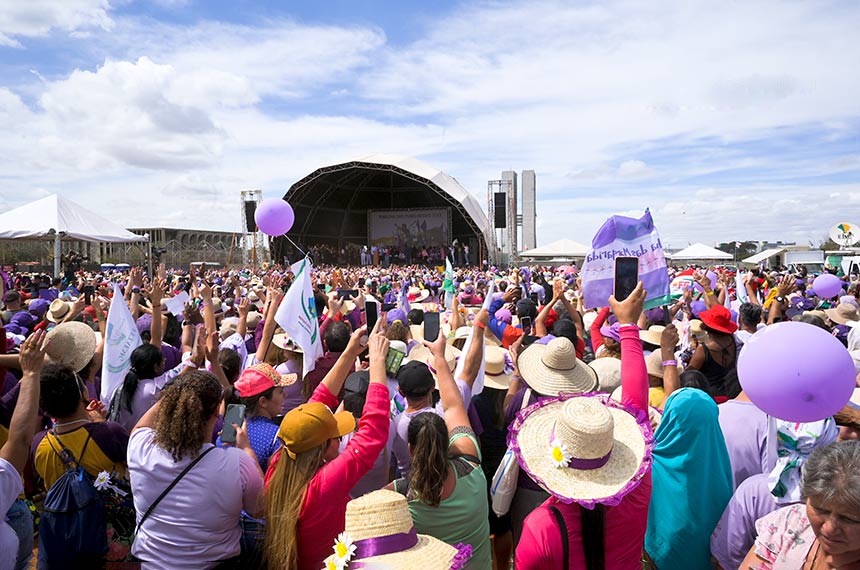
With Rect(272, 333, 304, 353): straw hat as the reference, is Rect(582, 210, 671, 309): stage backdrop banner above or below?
above

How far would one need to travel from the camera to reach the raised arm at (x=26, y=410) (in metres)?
1.98

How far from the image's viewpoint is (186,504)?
1.97 metres

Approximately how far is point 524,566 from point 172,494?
1175 mm

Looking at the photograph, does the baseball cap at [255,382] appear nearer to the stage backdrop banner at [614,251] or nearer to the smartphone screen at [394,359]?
the smartphone screen at [394,359]

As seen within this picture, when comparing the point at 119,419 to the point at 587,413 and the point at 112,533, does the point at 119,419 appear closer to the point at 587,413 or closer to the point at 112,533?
the point at 112,533

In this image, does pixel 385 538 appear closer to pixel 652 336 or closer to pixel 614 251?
Answer: pixel 614 251

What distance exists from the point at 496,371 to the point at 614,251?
1097 mm

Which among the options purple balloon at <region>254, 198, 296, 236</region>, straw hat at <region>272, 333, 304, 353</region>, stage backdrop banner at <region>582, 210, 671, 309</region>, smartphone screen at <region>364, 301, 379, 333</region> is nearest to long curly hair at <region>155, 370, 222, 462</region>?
smartphone screen at <region>364, 301, 379, 333</region>

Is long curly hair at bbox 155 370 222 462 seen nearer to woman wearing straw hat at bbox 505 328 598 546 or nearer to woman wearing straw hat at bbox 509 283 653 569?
woman wearing straw hat at bbox 509 283 653 569

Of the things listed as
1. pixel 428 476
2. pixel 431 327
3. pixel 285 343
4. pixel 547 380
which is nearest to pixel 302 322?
pixel 285 343

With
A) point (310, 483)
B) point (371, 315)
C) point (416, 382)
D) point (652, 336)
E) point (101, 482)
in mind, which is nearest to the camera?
point (310, 483)

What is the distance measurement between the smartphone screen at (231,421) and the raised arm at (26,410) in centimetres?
63

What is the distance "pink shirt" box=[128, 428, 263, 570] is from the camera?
6.46ft

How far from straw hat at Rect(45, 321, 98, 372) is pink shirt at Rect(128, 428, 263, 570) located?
137 centimetres
